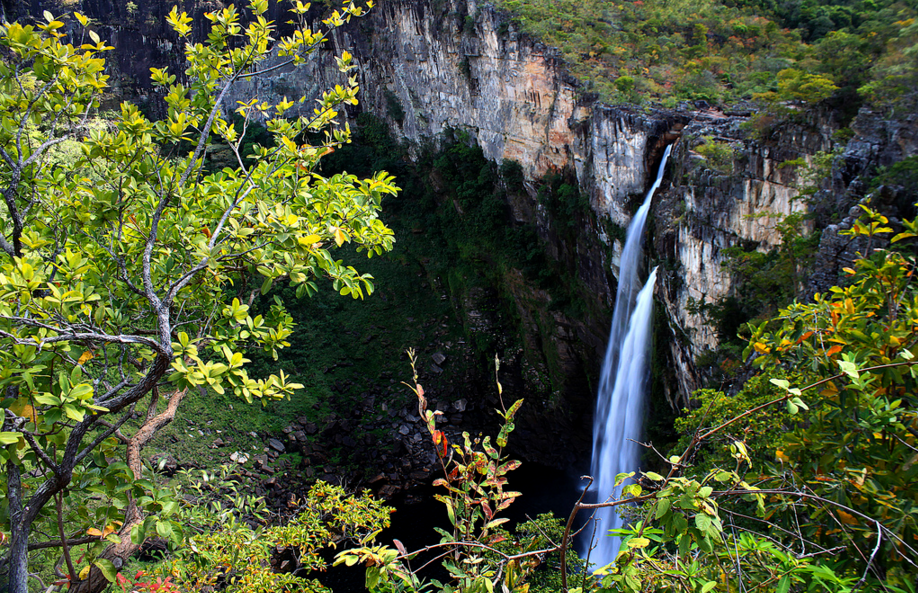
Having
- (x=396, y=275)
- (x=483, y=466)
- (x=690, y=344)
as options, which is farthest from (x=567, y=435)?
(x=483, y=466)

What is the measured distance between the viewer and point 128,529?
11.1 ft

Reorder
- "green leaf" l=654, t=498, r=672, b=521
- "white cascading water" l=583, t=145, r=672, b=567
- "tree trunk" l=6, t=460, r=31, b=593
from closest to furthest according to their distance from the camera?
1. "green leaf" l=654, t=498, r=672, b=521
2. "tree trunk" l=6, t=460, r=31, b=593
3. "white cascading water" l=583, t=145, r=672, b=567

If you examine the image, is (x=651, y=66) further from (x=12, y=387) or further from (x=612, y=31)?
(x=12, y=387)

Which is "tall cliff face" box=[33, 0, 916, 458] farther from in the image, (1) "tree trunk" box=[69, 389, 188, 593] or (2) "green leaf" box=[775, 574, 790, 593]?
(1) "tree trunk" box=[69, 389, 188, 593]

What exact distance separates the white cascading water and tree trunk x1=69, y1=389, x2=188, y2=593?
1098 cm

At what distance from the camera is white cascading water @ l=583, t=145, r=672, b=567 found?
12953 mm

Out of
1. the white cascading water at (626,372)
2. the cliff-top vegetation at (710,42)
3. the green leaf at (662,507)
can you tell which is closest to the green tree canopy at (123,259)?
the green leaf at (662,507)

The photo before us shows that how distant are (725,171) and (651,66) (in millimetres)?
6308

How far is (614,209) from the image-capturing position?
45.7ft

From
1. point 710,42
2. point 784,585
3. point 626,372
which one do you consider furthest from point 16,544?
point 710,42

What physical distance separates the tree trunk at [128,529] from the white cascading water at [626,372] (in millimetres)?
10977

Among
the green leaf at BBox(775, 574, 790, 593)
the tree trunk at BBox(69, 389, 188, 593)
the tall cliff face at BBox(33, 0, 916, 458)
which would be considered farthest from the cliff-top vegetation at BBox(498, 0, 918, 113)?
the tree trunk at BBox(69, 389, 188, 593)

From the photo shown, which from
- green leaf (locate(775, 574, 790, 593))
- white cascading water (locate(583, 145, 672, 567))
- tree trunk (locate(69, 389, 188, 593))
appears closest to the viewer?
green leaf (locate(775, 574, 790, 593))

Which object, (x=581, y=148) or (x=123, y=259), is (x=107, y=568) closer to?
(x=123, y=259)
